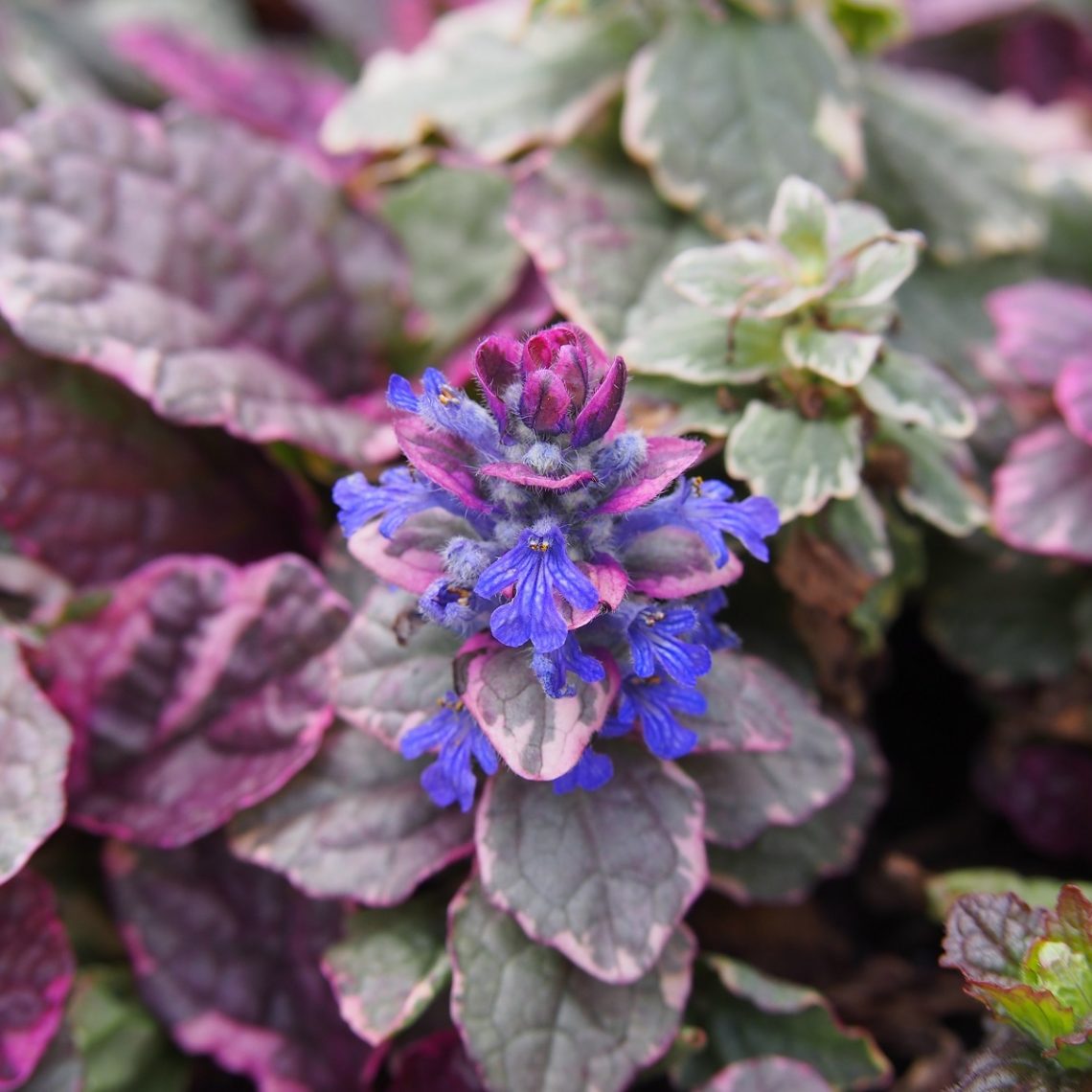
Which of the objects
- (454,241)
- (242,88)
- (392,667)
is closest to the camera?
(392,667)

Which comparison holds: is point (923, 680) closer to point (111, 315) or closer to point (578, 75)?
point (578, 75)

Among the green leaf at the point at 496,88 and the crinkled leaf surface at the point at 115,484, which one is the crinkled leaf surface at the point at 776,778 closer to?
the crinkled leaf surface at the point at 115,484

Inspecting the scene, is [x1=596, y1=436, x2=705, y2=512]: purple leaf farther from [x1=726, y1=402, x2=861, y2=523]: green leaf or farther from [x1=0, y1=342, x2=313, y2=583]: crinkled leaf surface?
[x1=0, y1=342, x2=313, y2=583]: crinkled leaf surface

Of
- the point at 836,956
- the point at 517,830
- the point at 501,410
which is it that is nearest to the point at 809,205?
the point at 501,410

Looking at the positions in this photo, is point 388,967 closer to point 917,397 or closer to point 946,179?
point 917,397

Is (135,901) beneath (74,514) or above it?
beneath

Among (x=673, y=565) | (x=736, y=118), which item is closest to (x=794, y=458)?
(x=673, y=565)
